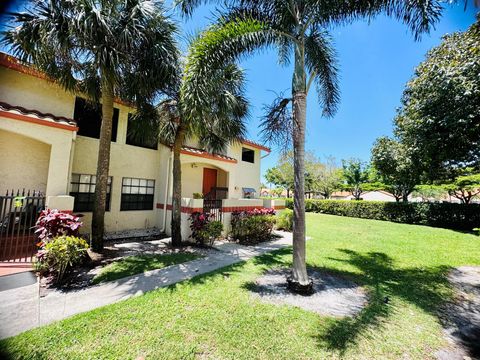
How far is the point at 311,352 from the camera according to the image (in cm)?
318

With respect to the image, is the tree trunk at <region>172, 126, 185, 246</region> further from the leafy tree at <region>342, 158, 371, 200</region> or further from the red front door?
the leafy tree at <region>342, 158, 371, 200</region>

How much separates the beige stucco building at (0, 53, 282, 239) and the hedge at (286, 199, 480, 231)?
15.9m

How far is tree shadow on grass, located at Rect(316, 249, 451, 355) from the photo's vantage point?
3628mm

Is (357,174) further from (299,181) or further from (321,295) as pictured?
(321,295)

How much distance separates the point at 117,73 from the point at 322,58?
21.4 ft

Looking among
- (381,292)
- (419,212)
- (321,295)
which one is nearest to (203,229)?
(321,295)

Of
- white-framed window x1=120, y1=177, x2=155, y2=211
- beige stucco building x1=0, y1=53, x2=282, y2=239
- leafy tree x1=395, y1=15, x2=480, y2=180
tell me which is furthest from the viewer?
leafy tree x1=395, y1=15, x2=480, y2=180

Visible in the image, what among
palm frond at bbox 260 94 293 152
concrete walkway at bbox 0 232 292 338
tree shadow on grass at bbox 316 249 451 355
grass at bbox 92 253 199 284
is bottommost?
tree shadow on grass at bbox 316 249 451 355

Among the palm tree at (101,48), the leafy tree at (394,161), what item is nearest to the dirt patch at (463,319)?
the palm tree at (101,48)

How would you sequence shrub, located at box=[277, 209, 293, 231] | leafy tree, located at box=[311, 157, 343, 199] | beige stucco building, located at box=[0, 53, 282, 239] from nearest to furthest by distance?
beige stucco building, located at box=[0, 53, 282, 239]
shrub, located at box=[277, 209, 293, 231]
leafy tree, located at box=[311, 157, 343, 199]

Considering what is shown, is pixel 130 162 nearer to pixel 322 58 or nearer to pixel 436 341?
pixel 322 58

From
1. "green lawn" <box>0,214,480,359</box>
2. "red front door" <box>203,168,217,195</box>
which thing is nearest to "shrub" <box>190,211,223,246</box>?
"green lawn" <box>0,214,480,359</box>

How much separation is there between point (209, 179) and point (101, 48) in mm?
10593

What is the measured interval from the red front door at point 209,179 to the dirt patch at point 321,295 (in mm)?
10085
